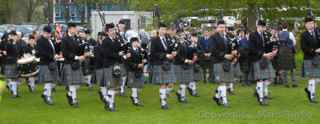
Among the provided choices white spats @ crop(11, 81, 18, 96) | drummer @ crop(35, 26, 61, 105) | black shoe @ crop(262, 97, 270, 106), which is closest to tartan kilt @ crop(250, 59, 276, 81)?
black shoe @ crop(262, 97, 270, 106)

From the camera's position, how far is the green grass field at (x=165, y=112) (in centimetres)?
1039

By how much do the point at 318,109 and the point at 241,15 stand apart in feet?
38.2

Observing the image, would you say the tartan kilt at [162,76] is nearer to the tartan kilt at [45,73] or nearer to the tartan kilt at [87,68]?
the tartan kilt at [45,73]

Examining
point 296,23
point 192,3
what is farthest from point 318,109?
point 296,23

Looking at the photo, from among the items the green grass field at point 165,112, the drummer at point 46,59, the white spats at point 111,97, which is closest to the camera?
the green grass field at point 165,112

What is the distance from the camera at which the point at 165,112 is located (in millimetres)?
11367

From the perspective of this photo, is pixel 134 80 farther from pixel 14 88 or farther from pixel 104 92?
pixel 14 88

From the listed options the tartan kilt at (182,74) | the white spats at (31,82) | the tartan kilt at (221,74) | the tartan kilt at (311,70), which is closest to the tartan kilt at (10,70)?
the white spats at (31,82)

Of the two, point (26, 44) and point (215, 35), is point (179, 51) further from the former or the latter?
point (26, 44)

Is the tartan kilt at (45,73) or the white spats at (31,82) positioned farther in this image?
the white spats at (31,82)

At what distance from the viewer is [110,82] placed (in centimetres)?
1180

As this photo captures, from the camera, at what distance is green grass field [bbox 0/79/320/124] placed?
10391 mm

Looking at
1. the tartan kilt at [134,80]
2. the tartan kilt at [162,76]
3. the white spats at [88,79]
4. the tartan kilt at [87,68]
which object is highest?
the tartan kilt at [162,76]

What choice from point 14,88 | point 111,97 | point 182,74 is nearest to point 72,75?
point 111,97
